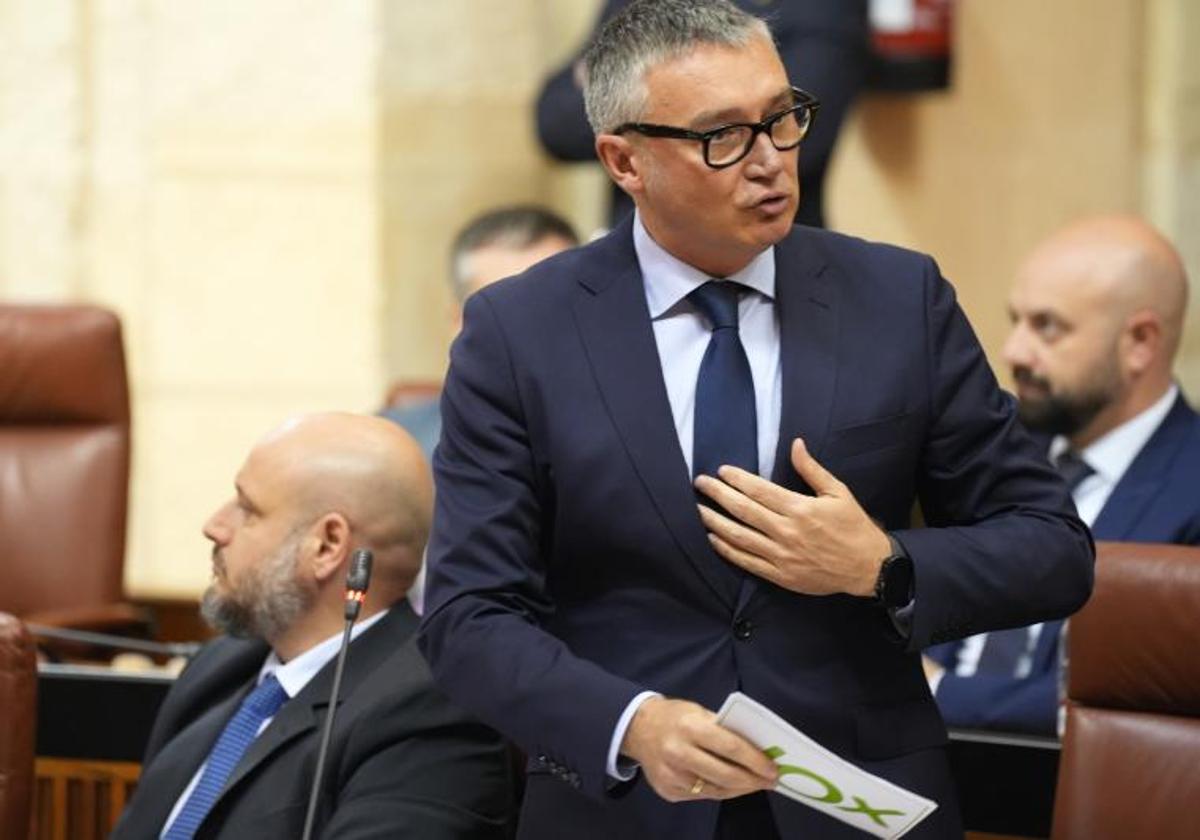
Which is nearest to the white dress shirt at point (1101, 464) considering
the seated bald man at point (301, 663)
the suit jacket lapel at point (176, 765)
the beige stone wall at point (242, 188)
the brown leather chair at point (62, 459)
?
the seated bald man at point (301, 663)

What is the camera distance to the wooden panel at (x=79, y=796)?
3436 mm

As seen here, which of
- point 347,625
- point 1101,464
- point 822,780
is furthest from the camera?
point 1101,464

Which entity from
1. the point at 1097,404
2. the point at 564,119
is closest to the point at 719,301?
the point at 1097,404

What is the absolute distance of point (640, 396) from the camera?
226 centimetres

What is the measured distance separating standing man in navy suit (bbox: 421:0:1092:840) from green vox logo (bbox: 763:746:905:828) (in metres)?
0.09

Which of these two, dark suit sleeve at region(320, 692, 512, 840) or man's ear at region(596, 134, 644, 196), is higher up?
man's ear at region(596, 134, 644, 196)

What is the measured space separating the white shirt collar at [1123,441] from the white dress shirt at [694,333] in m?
1.62

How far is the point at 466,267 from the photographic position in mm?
4867

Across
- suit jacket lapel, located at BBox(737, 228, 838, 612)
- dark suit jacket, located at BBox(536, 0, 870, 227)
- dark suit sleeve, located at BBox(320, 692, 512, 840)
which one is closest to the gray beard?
dark suit sleeve, located at BBox(320, 692, 512, 840)

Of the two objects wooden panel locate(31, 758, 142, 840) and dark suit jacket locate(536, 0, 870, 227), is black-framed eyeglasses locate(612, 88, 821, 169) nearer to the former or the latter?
wooden panel locate(31, 758, 142, 840)

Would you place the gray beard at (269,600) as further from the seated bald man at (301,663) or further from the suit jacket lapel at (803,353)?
the suit jacket lapel at (803,353)

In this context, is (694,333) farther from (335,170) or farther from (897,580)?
(335,170)

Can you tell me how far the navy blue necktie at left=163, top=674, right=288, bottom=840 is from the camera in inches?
117

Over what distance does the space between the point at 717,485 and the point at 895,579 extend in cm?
21
